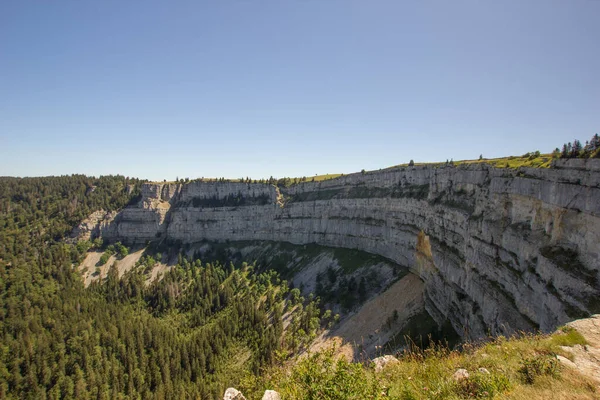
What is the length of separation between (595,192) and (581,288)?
6119 millimetres

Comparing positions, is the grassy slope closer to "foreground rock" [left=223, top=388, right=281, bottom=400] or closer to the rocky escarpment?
"foreground rock" [left=223, top=388, right=281, bottom=400]

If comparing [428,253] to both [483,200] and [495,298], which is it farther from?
[495,298]

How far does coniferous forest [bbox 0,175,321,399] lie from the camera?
214ft

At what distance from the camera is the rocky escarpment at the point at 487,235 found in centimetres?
2036

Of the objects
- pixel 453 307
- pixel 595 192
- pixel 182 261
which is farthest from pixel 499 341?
pixel 182 261

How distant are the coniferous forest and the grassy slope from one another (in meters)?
19.2

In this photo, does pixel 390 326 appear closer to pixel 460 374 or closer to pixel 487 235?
pixel 487 235

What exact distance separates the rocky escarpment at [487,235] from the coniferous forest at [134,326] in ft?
62.3

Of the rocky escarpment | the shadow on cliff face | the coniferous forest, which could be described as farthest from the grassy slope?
the shadow on cliff face

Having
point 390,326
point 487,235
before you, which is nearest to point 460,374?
point 487,235

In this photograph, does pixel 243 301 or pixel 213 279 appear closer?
pixel 243 301

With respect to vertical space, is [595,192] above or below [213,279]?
above

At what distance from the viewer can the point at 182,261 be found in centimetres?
12912

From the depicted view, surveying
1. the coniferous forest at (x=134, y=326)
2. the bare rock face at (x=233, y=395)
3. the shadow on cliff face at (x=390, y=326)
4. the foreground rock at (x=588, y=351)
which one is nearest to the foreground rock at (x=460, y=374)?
the foreground rock at (x=588, y=351)
